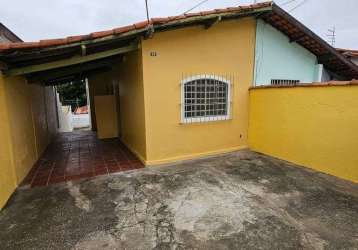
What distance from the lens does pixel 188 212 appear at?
11.2 feet

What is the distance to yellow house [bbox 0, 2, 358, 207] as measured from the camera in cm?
432

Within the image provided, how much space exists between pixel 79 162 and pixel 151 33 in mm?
4108

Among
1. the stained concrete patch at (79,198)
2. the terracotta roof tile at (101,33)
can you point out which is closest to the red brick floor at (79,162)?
the stained concrete patch at (79,198)

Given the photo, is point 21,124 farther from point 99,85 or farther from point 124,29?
point 99,85

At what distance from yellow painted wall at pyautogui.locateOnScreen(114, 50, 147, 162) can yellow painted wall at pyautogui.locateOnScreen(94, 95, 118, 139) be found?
79.0 inches

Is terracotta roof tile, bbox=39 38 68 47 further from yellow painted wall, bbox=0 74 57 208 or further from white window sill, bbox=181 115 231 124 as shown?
white window sill, bbox=181 115 231 124

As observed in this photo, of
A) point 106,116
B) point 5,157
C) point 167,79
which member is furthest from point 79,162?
point 106,116

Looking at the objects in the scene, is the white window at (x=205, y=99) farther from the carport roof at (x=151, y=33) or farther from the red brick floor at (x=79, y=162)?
the red brick floor at (x=79, y=162)

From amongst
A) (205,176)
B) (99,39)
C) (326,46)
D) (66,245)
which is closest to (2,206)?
(66,245)

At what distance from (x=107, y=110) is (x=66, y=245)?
7.50 meters

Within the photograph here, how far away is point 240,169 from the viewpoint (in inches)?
210

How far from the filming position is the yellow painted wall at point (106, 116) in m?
9.48

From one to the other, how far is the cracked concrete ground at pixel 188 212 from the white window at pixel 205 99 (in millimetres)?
1728

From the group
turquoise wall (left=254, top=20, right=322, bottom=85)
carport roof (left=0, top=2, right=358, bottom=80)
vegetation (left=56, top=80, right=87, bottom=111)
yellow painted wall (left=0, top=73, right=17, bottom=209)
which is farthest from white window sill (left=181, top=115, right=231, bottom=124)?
vegetation (left=56, top=80, right=87, bottom=111)
